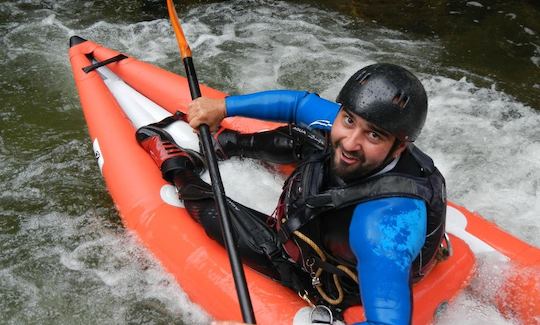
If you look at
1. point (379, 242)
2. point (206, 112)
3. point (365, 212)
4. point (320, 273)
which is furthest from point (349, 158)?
point (206, 112)

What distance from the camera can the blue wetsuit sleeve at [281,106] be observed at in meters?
2.53

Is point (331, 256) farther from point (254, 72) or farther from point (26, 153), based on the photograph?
point (254, 72)

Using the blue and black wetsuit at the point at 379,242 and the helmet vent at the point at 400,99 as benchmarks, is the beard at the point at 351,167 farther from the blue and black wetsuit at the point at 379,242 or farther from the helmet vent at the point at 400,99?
the helmet vent at the point at 400,99

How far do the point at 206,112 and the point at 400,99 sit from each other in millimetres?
1115

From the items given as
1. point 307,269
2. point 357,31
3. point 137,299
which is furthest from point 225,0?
point 307,269

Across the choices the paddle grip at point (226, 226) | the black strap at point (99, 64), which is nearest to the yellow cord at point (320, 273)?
the paddle grip at point (226, 226)

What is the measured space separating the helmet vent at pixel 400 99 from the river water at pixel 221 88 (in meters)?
1.05

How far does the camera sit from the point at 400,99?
1.66 meters

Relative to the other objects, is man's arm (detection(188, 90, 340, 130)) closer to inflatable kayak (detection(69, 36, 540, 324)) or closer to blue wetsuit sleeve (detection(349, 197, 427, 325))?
inflatable kayak (detection(69, 36, 540, 324))

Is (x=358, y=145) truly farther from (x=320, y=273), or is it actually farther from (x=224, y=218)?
(x=224, y=218)

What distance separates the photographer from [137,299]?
2.84 meters

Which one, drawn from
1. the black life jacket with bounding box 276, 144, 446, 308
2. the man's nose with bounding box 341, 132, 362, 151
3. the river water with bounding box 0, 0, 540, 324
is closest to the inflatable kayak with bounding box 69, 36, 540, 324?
the river water with bounding box 0, 0, 540, 324

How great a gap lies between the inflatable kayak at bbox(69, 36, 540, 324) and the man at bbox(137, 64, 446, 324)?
161 millimetres

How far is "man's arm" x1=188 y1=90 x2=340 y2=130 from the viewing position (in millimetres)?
2527
